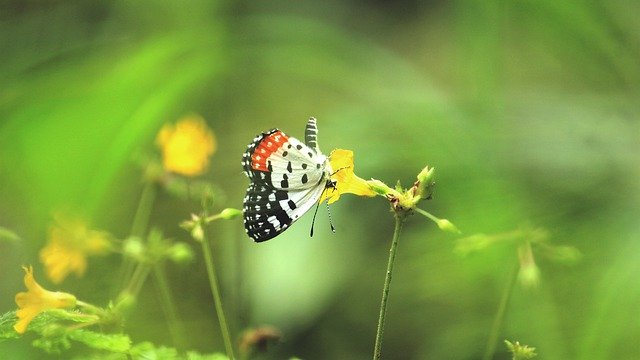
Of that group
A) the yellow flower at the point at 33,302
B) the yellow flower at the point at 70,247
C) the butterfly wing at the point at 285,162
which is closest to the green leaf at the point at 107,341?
the yellow flower at the point at 33,302

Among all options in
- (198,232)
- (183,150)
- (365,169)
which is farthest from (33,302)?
(365,169)

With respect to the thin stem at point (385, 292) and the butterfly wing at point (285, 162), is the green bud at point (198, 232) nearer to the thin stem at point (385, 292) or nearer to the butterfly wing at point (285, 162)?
the butterfly wing at point (285, 162)

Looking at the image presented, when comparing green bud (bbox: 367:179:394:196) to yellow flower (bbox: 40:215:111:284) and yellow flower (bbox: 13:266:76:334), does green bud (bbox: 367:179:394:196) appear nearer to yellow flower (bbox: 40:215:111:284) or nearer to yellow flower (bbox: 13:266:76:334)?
yellow flower (bbox: 13:266:76:334)

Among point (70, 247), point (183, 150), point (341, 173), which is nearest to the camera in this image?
point (341, 173)

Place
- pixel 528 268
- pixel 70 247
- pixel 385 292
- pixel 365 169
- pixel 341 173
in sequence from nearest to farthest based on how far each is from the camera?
pixel 385 292 < pixel 341 173 < pixel 528 268 < pixel 70 247 < pixel 365 169

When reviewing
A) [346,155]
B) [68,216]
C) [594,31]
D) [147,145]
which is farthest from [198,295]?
[346,155]

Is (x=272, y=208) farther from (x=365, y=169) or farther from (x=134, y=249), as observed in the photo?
(x=365, y=169)

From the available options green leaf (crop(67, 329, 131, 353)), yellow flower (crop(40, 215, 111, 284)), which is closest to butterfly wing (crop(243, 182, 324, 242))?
green leaf (crop(67, 329, 131, 353))

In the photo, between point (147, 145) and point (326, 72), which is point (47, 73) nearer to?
point (147, 145)
